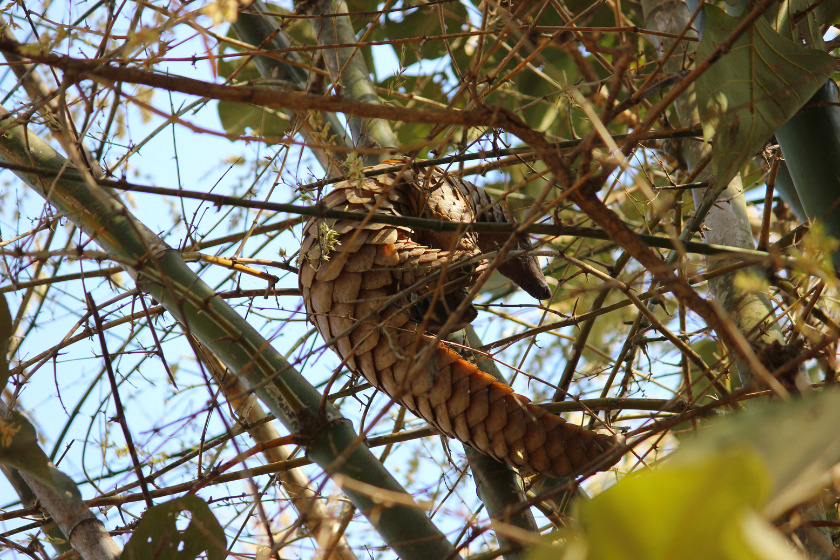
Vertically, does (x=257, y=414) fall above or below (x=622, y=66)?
above

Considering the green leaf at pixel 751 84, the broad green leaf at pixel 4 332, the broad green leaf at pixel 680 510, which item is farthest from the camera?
the broad green leaf at pixel 4 332

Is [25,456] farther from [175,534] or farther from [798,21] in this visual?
[798,21]

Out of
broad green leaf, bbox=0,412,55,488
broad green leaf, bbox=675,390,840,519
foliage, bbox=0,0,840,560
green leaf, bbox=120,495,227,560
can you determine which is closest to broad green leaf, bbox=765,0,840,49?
foliage, bbox=0,0,840,560

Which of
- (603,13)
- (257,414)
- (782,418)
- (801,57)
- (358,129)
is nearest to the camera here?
(782,418)

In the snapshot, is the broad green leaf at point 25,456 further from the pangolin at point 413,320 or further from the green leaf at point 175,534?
the pangolin at point 413,320

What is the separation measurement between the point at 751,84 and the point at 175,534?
0.69 metres

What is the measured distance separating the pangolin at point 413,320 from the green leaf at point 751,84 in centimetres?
22

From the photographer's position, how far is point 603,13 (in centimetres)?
157

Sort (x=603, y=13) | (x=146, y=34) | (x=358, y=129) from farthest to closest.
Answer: (x=603, y=13) < (x=358, y=129) < (x=146, y=34)

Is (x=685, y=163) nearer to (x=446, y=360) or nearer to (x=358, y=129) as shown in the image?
(x=358, y=129)

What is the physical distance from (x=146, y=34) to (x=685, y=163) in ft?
2.92

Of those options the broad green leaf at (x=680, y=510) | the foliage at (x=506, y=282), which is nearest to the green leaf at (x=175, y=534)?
the foliage at (x=506, y=282)

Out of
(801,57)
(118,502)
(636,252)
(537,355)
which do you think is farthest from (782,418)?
(537,355)

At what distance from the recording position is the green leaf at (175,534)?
2.19 feet
